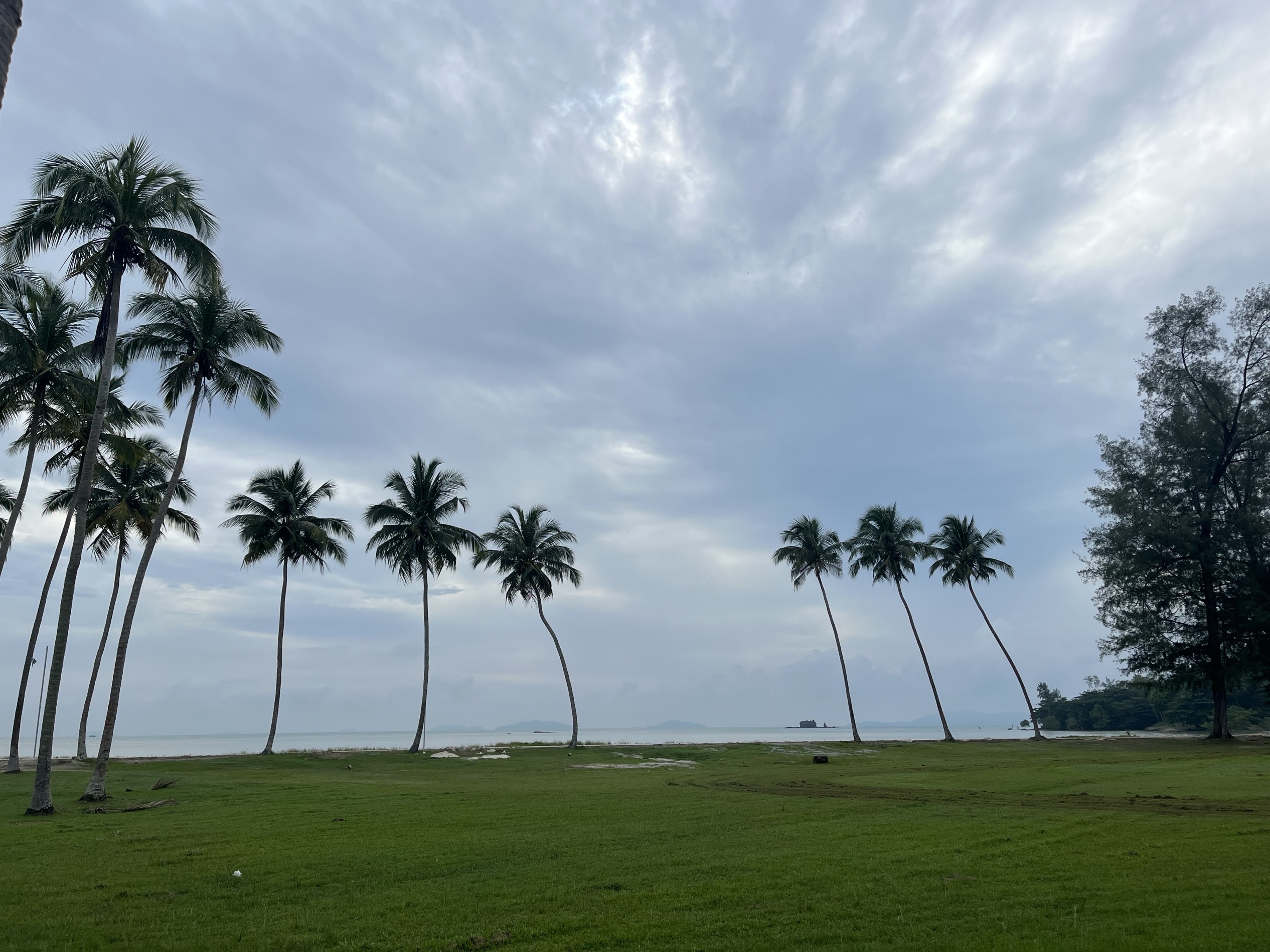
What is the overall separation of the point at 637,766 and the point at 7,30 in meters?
35.4

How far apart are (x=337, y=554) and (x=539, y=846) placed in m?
41.4

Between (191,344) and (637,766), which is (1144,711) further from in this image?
(191,344)

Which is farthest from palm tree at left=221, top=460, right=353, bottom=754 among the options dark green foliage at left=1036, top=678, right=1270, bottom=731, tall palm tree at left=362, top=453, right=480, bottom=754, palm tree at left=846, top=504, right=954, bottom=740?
dark green foliage at left=1036, top=678, right=1270, bottom=731

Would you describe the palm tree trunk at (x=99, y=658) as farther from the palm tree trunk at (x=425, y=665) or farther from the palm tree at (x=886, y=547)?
the palm tree at (x=886, y=547)

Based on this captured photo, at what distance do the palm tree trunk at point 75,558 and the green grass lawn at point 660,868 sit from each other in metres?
1.02

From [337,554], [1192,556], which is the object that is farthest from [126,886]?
[1192,556]

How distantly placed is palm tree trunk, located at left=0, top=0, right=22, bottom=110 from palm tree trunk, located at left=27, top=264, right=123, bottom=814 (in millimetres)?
14397

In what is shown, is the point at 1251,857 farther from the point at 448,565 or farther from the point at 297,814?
the point at 448,565

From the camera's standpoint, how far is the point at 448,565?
5347 cm

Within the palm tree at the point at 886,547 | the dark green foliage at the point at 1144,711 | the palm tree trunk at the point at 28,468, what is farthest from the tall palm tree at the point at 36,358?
the dark green foliage at the point at 1144,711

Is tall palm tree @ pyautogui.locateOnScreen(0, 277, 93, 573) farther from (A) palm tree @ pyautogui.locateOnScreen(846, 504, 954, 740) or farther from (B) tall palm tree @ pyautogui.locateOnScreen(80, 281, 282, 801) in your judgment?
(A) palm tree @ pyautogui.locateOnScreen(846, 504, 954, 740)

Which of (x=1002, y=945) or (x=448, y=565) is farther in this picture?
(x=448, y=565)

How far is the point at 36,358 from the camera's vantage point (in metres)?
25.4

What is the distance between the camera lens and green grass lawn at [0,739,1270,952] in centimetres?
815
